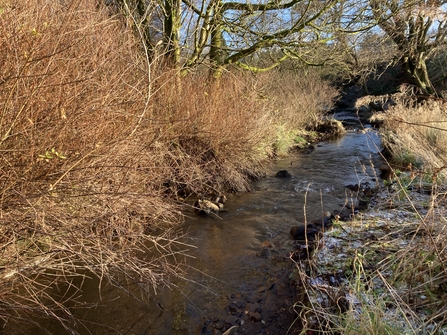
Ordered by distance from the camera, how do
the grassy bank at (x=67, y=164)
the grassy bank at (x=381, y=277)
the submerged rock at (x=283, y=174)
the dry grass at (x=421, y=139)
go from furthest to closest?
the submerged rock at (x=283, y=174), the dry grass at (x=421, y=139), the grassy bank at (x=67, y=164), the grassy bank at (x=381, y=277)

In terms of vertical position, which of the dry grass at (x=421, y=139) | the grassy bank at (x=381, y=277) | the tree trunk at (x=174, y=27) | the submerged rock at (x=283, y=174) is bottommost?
the submerged rock at (x=283, y=174)

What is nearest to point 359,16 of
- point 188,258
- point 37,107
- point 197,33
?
point 197,33

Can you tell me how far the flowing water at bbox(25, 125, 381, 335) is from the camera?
10.6ft

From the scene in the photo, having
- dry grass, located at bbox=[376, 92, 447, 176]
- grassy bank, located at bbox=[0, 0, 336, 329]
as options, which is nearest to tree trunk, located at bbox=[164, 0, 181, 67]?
grassy bank, located at bbox=[0, 0, 336, 329]

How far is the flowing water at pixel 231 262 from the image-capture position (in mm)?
3232

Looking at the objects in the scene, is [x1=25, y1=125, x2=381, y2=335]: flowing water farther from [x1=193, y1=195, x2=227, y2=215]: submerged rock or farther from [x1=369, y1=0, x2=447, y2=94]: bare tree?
[x1=369, y1=0, x2=447, y2=94]: bare tree

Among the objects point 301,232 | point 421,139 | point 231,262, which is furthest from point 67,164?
point 421,139

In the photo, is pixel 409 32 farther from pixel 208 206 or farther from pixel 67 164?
pixel 67 164

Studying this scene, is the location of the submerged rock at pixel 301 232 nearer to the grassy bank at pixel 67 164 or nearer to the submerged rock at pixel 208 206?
the submerged rock at pixel 208 206

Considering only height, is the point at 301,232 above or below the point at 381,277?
below

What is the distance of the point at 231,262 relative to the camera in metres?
4.33

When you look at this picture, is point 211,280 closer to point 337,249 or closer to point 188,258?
point 188,258

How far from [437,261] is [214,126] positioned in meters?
5.42

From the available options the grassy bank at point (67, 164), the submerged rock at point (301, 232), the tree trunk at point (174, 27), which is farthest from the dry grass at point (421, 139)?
the tree trunk at point (174, 27)
